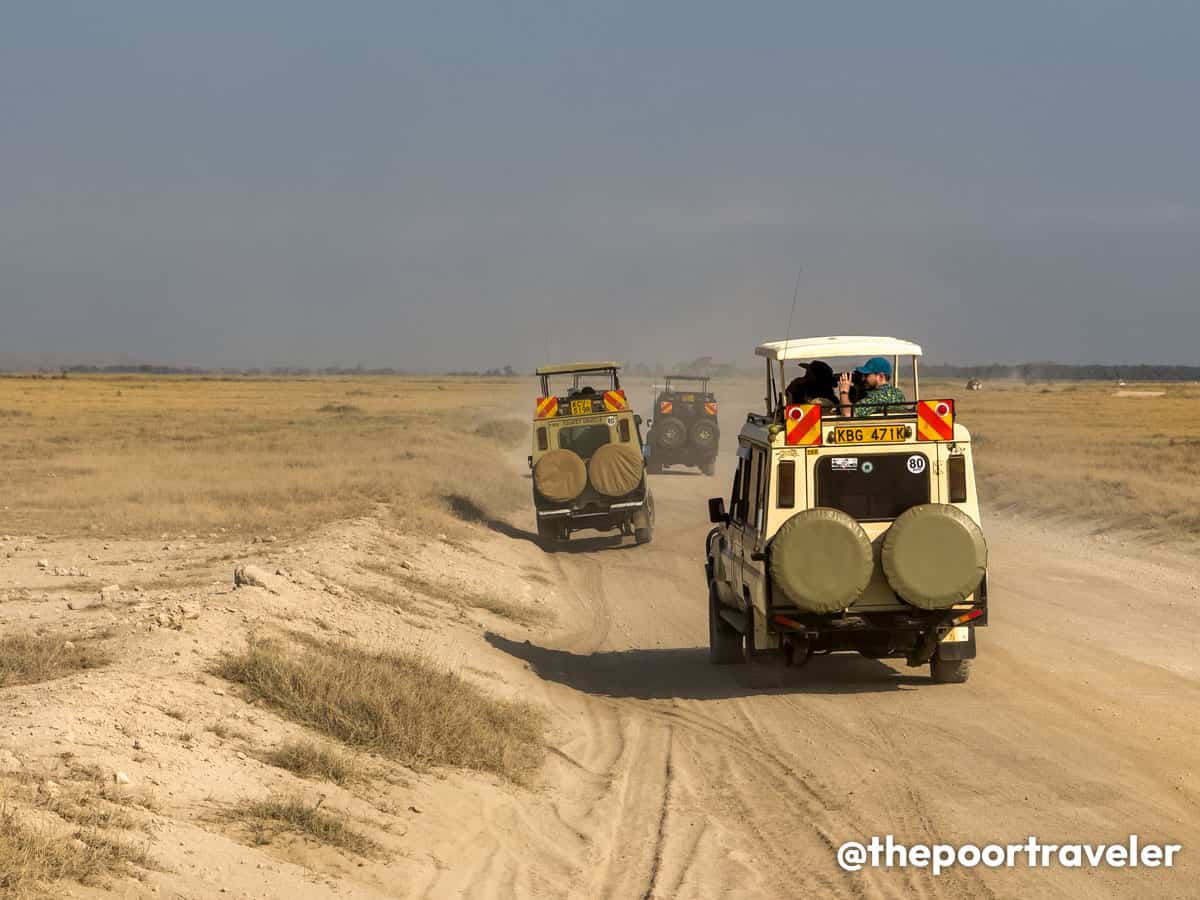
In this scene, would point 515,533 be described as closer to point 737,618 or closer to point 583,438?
point 583,438

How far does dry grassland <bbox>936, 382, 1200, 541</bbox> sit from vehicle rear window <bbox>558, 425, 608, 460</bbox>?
920cm

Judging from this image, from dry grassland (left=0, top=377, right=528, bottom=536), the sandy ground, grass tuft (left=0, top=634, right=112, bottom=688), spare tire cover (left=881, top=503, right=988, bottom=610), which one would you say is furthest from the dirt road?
dry grassland (left=0, top=377, right=528, bottom=536)

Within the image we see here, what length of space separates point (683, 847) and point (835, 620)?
3583 millimetres

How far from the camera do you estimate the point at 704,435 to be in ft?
125

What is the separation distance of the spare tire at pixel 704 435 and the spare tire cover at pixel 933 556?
27459mm

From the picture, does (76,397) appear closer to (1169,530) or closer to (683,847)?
(1169,530)

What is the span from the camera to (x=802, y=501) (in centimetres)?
1088

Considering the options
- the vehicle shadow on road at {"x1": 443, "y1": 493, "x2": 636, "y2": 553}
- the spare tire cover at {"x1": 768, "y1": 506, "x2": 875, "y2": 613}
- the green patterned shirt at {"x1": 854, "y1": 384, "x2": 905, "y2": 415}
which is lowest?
the vehicle shadow on road at {"x1": 443, "y1": 493, "x2": 636, "y2": 553}

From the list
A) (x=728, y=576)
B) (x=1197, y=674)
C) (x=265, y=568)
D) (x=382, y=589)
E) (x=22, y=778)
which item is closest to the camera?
(x=22, y=778)

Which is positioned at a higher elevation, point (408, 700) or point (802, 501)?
point (802, 501)

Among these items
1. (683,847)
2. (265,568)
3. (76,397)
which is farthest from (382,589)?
(76,397)

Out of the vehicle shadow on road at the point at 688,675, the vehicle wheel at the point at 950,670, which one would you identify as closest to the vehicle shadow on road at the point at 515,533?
the vehicle shadow on road at the point at 688,675

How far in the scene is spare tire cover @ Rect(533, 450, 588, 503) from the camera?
75.0ft

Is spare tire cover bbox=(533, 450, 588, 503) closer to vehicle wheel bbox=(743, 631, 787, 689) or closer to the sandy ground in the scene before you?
the sandy ground
